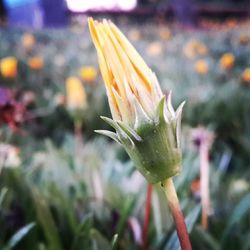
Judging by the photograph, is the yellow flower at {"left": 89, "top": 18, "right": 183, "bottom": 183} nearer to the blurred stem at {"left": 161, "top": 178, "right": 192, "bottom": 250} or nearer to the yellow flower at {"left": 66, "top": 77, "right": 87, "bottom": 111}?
the blurred stem at {"left": 161, "top": 178, "right": 192, "bottom": 250}

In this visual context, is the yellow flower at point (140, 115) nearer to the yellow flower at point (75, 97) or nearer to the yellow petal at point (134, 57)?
the yellow petal at point (134, 57)

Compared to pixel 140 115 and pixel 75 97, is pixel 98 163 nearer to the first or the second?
pixel 75 97

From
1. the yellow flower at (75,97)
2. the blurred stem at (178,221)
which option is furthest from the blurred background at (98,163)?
the blurred stem at (178,221)

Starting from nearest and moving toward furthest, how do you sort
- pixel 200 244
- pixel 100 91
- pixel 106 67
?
1. pixel 106 67
2. pixel 200 244
3. pixel 100 91

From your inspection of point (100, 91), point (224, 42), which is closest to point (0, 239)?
point (100, 91)

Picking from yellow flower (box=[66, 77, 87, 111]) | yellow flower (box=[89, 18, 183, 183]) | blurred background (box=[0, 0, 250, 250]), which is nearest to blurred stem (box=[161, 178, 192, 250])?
yellow flower (box=[89, 18, 183, 183])

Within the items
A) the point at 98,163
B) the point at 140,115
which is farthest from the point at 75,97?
the point at 140,115

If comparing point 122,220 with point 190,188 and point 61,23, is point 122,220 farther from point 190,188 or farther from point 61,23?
point 61,23
